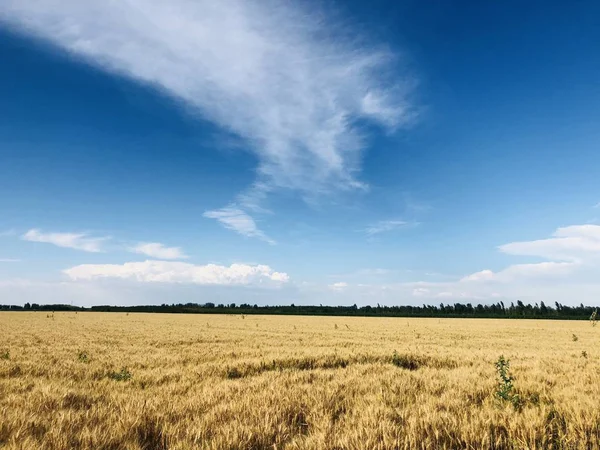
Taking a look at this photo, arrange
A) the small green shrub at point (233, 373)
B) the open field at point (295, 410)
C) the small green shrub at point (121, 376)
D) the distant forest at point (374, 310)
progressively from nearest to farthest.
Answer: the open field at point (295, 410), the small green shrub at point (121, 376), the small green shrub at point (233, 373), the distant forest at point (374, 310)

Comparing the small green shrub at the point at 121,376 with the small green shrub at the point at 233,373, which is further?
the small green shrub at the point at 233,373

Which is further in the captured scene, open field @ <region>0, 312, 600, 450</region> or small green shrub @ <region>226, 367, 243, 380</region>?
small green shrub @ <region>226, 367, 243, 380</region>

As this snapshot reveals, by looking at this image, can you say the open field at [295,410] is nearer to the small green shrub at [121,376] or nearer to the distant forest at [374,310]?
the small green shrub at [121,376]

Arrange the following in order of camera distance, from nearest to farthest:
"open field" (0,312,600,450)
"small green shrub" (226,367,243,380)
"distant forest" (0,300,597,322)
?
1. "open field" (0,312,600,450)
2. "small green shrub" (226,367,243,380)
3. "distant forest" (0,300,597,322)

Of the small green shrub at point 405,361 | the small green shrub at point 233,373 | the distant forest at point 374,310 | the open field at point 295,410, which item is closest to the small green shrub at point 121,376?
the open field at point 295,410

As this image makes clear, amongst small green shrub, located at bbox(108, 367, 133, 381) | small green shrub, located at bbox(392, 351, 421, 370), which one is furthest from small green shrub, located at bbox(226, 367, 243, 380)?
small green shrub, located at bbox(392, 351, 421, 370)

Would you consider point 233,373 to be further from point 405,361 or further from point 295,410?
point 405,361

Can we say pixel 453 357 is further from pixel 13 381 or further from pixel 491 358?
pixel 13 381

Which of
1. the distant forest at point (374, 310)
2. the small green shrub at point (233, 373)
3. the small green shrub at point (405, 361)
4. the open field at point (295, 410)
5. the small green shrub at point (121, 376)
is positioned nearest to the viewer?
the open field at point (295, 410)

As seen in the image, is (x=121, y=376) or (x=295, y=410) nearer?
(x=295, y=410)

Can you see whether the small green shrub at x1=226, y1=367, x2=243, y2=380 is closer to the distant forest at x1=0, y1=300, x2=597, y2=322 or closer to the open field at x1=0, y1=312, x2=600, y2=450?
the open field at x1=0, y1=312, x2=600, y2=450

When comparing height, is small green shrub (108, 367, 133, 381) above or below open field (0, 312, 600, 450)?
below

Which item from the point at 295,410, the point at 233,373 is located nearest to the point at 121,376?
the point at 233,373

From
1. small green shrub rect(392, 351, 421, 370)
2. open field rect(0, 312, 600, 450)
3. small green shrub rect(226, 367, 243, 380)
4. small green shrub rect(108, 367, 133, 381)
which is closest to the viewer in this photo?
open field rect(0, 312, 600, 450)
